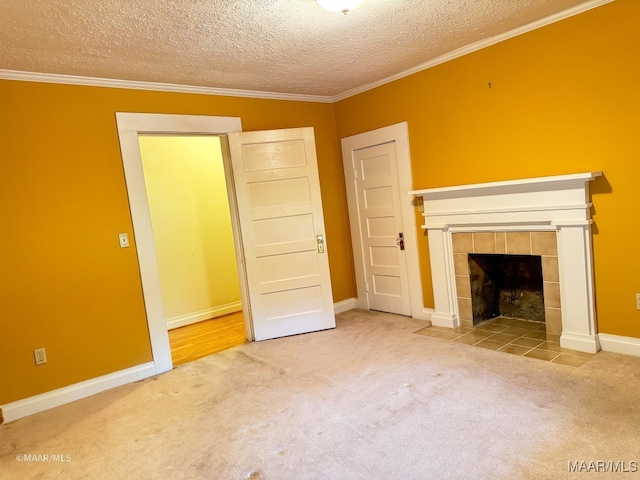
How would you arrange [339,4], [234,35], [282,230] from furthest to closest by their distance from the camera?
[282,230]
[234,35]
[339,4]

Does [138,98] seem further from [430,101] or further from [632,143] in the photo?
[632,143]

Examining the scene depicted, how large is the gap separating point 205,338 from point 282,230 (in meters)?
1.52

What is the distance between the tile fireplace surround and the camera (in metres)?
3.03

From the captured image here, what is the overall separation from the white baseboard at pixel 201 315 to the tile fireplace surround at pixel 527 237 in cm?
287

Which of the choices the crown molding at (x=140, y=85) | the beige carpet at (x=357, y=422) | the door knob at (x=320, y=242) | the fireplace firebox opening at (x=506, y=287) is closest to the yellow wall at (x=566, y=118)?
the fireplace firebox opening at (x=506, y=287)

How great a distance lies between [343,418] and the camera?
2.48m

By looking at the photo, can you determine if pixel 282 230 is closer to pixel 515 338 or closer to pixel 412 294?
pixel 412 294

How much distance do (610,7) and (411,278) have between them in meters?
2.65

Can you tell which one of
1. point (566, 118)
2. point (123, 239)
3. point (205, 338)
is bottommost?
point (205, 338)

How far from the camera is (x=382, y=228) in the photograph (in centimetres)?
450

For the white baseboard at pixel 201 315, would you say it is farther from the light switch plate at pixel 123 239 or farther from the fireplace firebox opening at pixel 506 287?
the fireplace firebox opening at pixel 506 287

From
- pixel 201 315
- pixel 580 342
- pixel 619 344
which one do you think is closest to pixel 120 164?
pixel 201 315

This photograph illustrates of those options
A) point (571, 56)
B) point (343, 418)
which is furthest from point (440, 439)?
point (571, 56)

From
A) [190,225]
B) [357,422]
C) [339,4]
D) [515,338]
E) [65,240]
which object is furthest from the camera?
[190,225]
